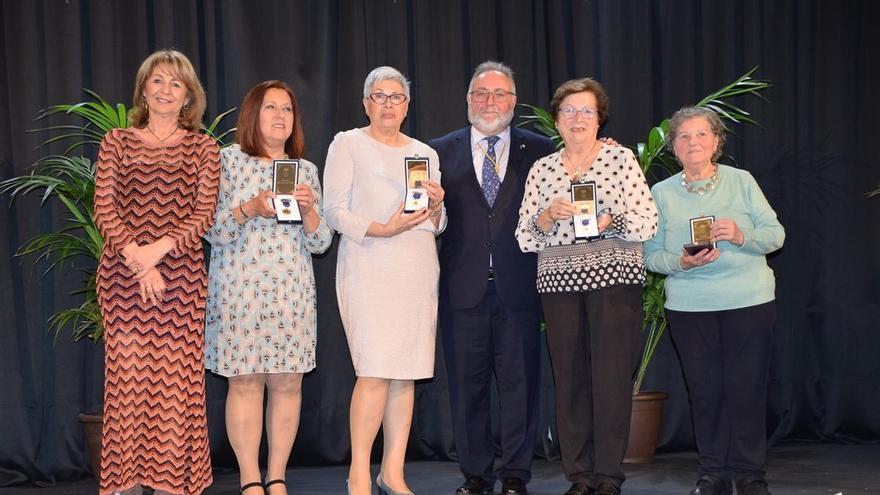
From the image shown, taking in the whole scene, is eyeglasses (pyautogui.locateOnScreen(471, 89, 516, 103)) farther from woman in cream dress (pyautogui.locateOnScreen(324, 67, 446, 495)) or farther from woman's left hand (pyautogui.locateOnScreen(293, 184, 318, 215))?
woman's left hand (pyautogui.locateOnScreen(293, 184, 318, 215))

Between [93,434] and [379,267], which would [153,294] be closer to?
[379,267]

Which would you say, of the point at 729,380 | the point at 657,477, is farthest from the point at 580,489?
the point at 657,477

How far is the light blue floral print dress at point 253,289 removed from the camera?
3.76 metres

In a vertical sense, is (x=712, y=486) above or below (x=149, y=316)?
below

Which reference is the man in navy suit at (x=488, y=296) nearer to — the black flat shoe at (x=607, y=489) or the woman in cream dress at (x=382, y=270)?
the woman in cream dress at (x=382, y=270)

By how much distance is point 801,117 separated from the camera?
5969 millimetres

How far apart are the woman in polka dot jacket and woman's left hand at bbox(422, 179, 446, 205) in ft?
1.20

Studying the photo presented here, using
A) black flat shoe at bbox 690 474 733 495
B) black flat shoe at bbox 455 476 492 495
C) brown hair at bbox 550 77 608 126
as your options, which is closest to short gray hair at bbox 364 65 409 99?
brown hair at bbox 550 77 608 126

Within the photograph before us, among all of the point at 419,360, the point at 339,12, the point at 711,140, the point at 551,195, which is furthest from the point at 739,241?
the point at 339,12

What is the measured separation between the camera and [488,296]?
13.4ft

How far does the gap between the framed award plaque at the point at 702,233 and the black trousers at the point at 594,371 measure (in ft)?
1.00

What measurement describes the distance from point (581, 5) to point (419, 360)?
271cm

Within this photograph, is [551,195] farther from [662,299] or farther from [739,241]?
[662,299]

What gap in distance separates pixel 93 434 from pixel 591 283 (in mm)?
2478
